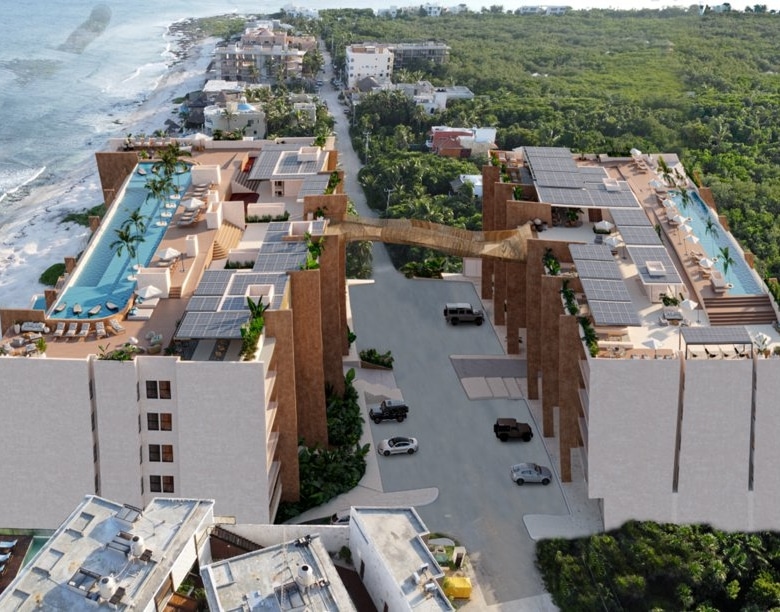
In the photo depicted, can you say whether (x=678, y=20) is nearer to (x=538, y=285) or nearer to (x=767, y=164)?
(x=767, y=164)

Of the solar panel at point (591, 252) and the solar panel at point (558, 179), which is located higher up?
the solar panel at point (558, 179)

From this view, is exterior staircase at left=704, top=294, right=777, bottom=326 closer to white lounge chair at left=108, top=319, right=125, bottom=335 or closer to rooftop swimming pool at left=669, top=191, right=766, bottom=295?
rooftop swimming pool at left=669, top=191, right=766, bottom=295

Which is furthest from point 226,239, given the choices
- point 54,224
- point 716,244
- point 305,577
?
point 54,224

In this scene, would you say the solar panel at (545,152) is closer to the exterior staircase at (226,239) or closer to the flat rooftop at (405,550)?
the exterior staircase at (226,239)

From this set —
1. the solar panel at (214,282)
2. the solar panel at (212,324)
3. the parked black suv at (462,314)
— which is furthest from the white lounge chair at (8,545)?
the parked black suv at (462,314)

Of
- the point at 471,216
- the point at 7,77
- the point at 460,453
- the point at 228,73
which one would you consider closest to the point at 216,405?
the point at 460,453

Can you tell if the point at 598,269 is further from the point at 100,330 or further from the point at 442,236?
the point at 100,330

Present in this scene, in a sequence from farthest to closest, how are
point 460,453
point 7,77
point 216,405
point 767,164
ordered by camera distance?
point 7,77, point 767,164, point 460,453, point 216,405
